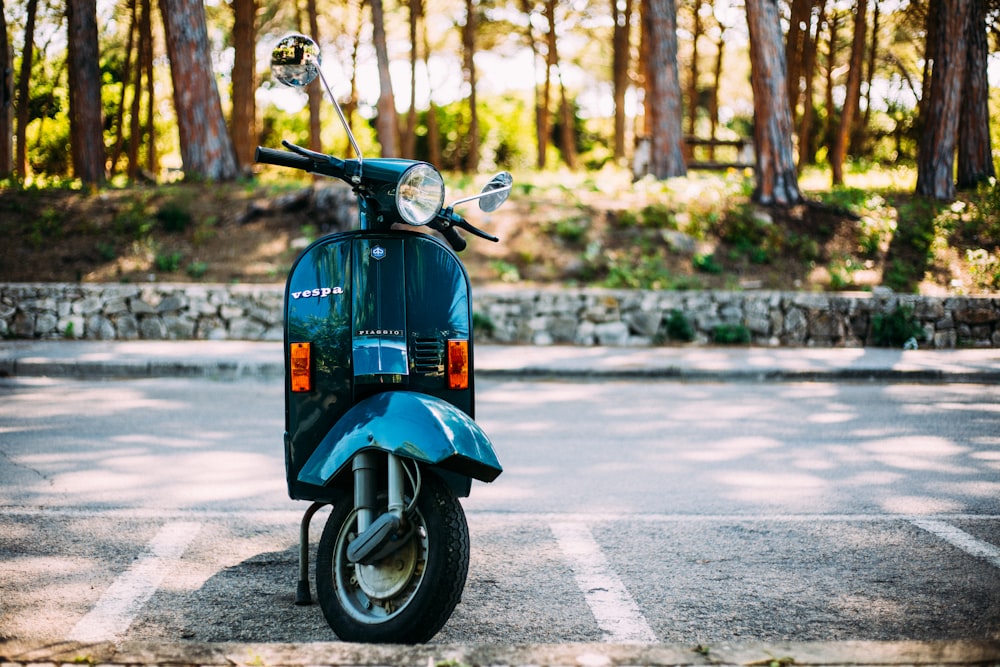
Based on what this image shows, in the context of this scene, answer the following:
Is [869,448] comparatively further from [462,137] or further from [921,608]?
[462,137]

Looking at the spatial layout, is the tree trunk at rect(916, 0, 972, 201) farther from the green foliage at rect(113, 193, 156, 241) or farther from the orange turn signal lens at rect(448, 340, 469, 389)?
the orange turn signal lens at rect(448, 340, 469, 389)

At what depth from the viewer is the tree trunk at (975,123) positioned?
59.2 feet

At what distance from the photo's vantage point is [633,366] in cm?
1092

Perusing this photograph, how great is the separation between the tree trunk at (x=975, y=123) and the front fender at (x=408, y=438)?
17.1 m

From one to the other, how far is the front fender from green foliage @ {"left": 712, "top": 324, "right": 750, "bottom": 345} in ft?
32.9

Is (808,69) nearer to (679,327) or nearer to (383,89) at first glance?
(383,89)

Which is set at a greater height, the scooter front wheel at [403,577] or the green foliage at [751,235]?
the green foliage at [751,235]

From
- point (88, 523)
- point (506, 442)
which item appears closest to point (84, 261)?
point (506, 442)

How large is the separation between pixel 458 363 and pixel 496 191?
81cm

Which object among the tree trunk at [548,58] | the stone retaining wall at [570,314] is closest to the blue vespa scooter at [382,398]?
the stone retaining wall at [570,314]

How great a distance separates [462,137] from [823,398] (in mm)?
29324

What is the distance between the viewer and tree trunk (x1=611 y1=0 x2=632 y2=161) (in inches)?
1091

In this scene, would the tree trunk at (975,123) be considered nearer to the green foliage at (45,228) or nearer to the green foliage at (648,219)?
the green foliage at (648,219)

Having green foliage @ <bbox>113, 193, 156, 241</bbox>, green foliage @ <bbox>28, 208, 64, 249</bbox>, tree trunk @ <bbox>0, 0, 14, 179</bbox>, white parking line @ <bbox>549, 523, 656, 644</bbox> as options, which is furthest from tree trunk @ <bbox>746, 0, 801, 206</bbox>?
tree trunk @ <bbox>0, 0, 14, 179</bbox>
